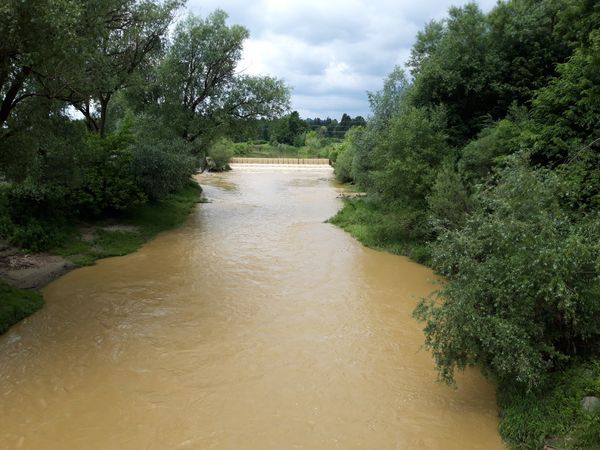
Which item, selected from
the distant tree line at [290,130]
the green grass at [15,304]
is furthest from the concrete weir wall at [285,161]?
the green grass at [15,304]

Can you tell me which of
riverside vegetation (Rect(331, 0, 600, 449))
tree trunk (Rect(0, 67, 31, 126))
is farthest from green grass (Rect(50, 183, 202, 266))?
riverside vegetation (Rect(331, 0, 600, 449))

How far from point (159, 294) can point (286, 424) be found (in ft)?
21.5

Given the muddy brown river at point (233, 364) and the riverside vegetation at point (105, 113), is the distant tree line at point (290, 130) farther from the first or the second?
the muddy brown river at point (233, 364)

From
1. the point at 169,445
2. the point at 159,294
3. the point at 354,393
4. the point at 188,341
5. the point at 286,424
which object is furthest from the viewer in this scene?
the point at 159,294

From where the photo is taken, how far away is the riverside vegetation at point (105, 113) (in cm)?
945

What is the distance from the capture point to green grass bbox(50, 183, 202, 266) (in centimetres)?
1480

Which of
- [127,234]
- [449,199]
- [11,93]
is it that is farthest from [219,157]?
[11,93]

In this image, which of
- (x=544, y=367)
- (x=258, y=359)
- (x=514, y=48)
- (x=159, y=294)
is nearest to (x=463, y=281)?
(x=544, y=367)

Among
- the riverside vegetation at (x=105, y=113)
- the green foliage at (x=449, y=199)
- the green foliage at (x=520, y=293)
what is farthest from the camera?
the green foliage at (x=449, y=199)

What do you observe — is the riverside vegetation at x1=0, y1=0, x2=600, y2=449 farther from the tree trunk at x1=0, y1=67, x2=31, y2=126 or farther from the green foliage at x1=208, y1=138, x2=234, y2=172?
the green foliage at x1=208, y1=138, x2=234, y2=172

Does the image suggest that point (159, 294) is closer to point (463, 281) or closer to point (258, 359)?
point (258, 359)

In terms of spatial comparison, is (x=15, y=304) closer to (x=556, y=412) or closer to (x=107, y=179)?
(x=107, y=179)

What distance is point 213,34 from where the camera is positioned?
2284 cm

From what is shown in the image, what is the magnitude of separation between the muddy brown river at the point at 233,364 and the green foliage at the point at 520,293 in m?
1.27
